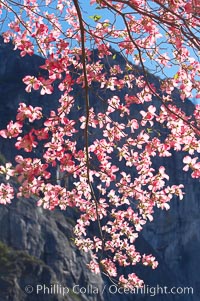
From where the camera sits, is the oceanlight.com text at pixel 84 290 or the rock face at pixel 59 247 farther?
the rock face at pixel 59 247

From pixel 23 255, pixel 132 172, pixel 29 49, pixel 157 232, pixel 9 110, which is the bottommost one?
pixel 29 49

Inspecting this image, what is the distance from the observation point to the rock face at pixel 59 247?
117ft

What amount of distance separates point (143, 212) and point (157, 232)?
50452 mm

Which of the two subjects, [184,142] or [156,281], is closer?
[184,142]

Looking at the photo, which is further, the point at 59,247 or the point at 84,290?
the point at 59,247

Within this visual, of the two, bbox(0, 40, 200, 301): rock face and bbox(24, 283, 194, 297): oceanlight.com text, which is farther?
bbox(0, 40, 200, 301): rock face

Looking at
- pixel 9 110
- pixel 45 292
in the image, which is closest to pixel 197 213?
pixel 9 110

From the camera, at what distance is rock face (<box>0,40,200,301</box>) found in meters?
35.6

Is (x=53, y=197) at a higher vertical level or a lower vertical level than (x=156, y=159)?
lower

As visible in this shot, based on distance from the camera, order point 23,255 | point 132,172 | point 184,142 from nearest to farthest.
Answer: point 184,142
point 23,255
point 132,172

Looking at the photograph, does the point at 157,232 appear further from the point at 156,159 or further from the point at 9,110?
the point at 9,110

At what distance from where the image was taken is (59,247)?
40.0 m

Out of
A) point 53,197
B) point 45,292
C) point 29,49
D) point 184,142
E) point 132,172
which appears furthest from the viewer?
point 132,172

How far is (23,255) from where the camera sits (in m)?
38.0
